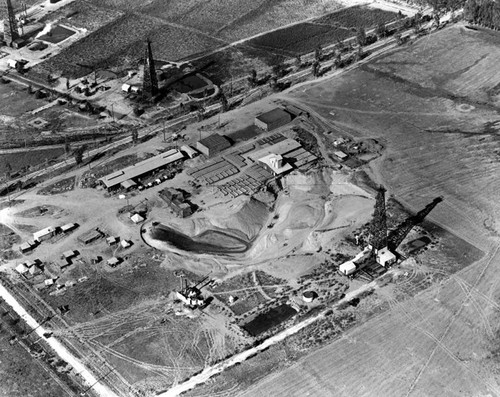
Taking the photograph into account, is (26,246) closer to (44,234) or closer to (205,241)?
(44,234)

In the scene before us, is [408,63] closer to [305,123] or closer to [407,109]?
[407,109]

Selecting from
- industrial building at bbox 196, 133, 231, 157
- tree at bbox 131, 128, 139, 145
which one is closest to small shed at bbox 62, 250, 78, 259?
tree at bbox 131, 128, 139, 145

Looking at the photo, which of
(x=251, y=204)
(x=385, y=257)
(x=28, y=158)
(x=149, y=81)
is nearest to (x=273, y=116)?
(x=149, y=81)

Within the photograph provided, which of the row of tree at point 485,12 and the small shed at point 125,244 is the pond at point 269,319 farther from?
the row of tree at point 485,12

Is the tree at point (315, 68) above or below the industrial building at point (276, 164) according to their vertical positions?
above

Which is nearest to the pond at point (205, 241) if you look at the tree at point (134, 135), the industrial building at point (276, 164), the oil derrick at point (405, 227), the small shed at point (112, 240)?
the small shed at point (112, 240)

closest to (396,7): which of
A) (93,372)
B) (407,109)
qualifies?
(407,109)

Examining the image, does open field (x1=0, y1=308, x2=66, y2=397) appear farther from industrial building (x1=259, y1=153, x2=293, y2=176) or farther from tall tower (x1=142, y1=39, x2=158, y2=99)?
tall tower (x1=142, y1=39, x2=158, y2=99)
